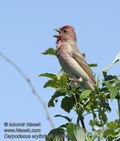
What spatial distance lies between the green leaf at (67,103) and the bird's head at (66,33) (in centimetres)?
554

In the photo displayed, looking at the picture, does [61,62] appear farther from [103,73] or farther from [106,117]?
[106,117]

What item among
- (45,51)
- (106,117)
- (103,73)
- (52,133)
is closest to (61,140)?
(52,133)

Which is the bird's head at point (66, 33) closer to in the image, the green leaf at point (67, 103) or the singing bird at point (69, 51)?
the singing bird at point (69, 51)

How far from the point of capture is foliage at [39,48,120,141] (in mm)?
3443

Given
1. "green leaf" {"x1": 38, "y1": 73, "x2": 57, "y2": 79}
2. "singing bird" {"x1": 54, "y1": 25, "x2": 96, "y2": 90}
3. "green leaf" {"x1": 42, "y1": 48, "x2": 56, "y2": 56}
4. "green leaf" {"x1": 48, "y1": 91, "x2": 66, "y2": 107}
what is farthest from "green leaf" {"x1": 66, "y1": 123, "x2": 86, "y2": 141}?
"singing bird" {"x1": 54, "y1": 25, "x2": 96, "y2": 90}

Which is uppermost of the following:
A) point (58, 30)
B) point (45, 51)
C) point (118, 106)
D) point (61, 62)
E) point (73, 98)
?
point (58, 30)

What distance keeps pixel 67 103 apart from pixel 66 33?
590 centimetres

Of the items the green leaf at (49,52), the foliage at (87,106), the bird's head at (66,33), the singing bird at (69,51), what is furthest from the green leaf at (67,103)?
the bird's head at (66,33)

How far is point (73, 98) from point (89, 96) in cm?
27

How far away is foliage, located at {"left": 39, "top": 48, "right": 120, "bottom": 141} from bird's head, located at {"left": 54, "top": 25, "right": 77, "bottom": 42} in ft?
Result: 17.3

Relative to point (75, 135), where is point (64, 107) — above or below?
above

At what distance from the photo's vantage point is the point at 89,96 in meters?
4.01

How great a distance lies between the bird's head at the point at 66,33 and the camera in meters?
9.76

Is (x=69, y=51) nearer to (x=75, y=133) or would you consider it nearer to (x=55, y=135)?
(x=55, y=135)
